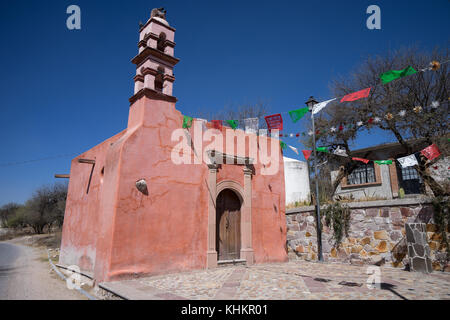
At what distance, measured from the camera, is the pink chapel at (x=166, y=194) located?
6.62 meters

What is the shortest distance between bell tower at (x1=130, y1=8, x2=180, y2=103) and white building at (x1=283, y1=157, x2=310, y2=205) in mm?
10629

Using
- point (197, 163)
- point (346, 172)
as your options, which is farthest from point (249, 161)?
point (346, 172)

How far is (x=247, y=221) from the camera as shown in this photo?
8.81 metres

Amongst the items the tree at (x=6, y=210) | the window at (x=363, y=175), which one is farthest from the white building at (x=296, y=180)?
the tree at (x=6, y=210)

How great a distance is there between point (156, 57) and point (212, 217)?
195 inches

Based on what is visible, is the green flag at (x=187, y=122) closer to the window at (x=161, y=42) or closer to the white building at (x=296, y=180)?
the window at (x=161, y=42)

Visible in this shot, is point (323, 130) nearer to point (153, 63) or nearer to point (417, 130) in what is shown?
point (417, 130)

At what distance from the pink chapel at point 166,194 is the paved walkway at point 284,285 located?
681 millimetres

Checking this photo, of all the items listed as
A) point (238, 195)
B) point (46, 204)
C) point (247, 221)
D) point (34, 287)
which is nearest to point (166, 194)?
point (238, 195)

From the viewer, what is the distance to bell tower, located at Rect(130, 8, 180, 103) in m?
7.82

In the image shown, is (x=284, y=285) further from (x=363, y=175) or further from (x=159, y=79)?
(x=363, y=175)

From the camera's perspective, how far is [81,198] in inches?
399

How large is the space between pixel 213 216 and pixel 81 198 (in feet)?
17.6
